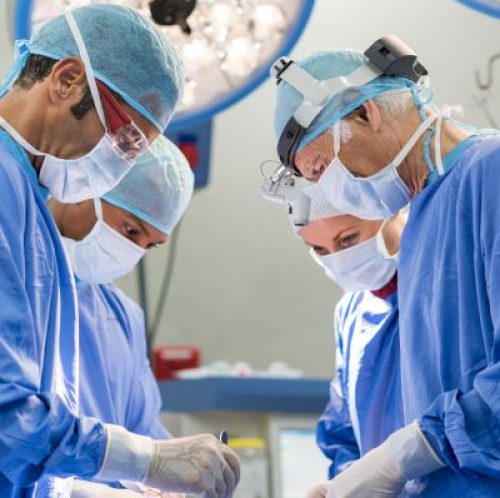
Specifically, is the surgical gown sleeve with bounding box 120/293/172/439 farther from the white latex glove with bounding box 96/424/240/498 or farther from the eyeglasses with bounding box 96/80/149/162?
the eyeglasses with bounding box 96/80/149/162

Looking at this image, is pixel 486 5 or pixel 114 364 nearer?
pixel 486 5

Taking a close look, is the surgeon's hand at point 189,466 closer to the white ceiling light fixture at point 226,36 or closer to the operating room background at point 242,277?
the white ceiling light fixture at point 226,36

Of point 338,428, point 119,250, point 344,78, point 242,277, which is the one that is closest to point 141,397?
point 119,250

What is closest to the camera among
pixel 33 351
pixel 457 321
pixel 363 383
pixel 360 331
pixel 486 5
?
pixel 33 351

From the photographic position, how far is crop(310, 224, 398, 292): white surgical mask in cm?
254

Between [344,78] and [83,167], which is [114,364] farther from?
[344,78]

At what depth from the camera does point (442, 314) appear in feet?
6.38

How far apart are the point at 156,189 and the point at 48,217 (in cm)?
72

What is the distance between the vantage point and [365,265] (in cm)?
254

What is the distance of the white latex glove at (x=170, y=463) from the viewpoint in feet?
6.17

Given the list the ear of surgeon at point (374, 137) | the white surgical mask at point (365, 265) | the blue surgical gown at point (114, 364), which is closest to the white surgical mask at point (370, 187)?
the ear of surgeon at point (374, 137)

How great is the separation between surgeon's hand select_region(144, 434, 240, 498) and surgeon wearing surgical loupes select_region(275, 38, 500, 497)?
0.76 ft

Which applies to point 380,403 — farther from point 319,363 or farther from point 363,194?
point 319,363

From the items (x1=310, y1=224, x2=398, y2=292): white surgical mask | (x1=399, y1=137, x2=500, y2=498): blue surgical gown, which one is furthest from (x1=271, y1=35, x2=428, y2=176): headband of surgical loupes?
(x1=310, y1=224, x2=398, y2=292): white surgical mask
